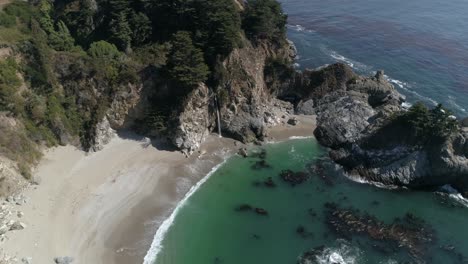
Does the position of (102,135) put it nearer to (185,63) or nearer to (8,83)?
(8,83)

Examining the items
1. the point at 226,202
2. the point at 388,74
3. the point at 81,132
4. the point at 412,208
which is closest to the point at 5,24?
the point at 81,132

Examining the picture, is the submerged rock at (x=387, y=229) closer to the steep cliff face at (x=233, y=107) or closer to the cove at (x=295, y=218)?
the cove at (x=295, y=218)

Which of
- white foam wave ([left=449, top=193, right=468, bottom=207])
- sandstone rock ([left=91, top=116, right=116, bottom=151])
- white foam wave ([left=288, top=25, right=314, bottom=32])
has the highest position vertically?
white foam wave ([left=288, top=25, right=314, bottom=32])

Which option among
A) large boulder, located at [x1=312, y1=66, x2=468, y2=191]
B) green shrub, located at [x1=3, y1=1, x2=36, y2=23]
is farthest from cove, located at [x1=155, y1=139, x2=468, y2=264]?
green shrub, located at [x1=3, y1=1, x2=36, y2=23]

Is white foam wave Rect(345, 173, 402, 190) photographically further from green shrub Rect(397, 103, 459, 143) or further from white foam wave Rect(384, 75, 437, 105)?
white foam wave Rect(384, 75, 437, 105)

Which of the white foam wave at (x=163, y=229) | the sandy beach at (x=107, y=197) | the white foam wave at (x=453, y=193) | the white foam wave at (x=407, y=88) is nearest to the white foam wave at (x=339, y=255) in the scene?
the white foam wave at (x=163, y=229)

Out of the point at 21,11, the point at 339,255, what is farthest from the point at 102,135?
the point at 339,255

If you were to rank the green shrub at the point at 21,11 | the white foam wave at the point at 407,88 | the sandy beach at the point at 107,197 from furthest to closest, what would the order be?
1. the white foam wave at the point at 407,88
2. the green shrub at the point at 21,11
3. the sandy beach at the point at 107,197
